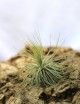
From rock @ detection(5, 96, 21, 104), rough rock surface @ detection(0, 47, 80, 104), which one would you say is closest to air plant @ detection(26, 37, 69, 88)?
rough rock surface @ detection(0, 47, 80, 104)

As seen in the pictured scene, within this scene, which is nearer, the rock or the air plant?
the rock

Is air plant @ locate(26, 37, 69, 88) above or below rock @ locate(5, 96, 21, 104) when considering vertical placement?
above

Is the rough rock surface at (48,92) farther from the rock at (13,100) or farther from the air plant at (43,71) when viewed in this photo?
the air plant at (43,71)

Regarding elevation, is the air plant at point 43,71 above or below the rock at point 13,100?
above

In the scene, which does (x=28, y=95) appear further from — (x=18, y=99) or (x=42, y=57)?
(x=42, y=57)

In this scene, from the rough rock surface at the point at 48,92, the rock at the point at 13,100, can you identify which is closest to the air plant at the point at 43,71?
the rough rock surface at the point at 48,92

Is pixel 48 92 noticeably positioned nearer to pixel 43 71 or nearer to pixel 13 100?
pixel 43 71

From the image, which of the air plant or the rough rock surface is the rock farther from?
the air plant

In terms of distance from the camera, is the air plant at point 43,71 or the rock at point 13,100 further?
the air plant at point 43,71
